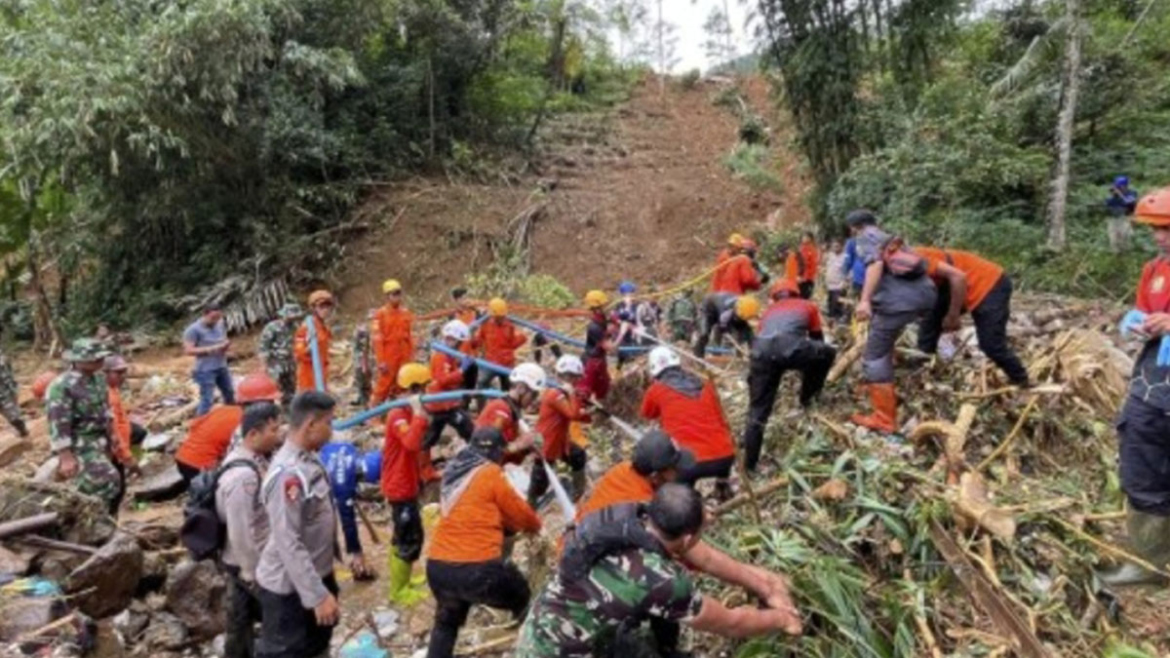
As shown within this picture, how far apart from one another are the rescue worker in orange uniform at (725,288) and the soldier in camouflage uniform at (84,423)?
17.8 ft

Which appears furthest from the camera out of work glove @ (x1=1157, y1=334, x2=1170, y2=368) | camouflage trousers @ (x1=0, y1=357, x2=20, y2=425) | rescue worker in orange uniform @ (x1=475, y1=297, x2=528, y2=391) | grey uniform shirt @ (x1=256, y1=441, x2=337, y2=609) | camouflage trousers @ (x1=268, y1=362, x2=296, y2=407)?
camouflage trousers @ (x1=0, y1=357, x2=20, y2=425)

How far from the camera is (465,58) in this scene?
60.2ft

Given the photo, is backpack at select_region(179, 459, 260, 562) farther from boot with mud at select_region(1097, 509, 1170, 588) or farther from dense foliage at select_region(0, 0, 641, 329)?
dense foliage at select_region(0, 0, 641, 329)

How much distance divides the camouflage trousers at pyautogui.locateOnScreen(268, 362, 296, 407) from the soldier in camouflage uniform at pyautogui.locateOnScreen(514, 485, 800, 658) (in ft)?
20.9

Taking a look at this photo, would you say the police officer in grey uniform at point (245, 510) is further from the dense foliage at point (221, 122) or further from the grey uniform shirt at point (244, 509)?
the dense foliage at point (221, 122)

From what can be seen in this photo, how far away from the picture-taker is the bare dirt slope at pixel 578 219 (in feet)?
55.1

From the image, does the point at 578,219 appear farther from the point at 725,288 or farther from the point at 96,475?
the point at 96,475

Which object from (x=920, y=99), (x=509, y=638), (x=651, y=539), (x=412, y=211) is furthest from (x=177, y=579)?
(x=412, y=211)

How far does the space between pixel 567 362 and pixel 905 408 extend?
2323 mm

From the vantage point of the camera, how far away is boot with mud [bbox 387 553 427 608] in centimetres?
543

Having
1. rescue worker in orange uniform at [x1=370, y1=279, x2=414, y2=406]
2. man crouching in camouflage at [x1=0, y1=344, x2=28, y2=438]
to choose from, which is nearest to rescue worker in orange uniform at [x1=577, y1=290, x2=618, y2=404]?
rescue worker in orange uniform at [x1=370, y1=279, x2=414, y2=406]

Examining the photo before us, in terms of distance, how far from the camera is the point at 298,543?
365 cm

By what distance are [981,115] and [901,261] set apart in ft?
22.9

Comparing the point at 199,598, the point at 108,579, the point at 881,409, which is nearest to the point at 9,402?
the point at 108,579
